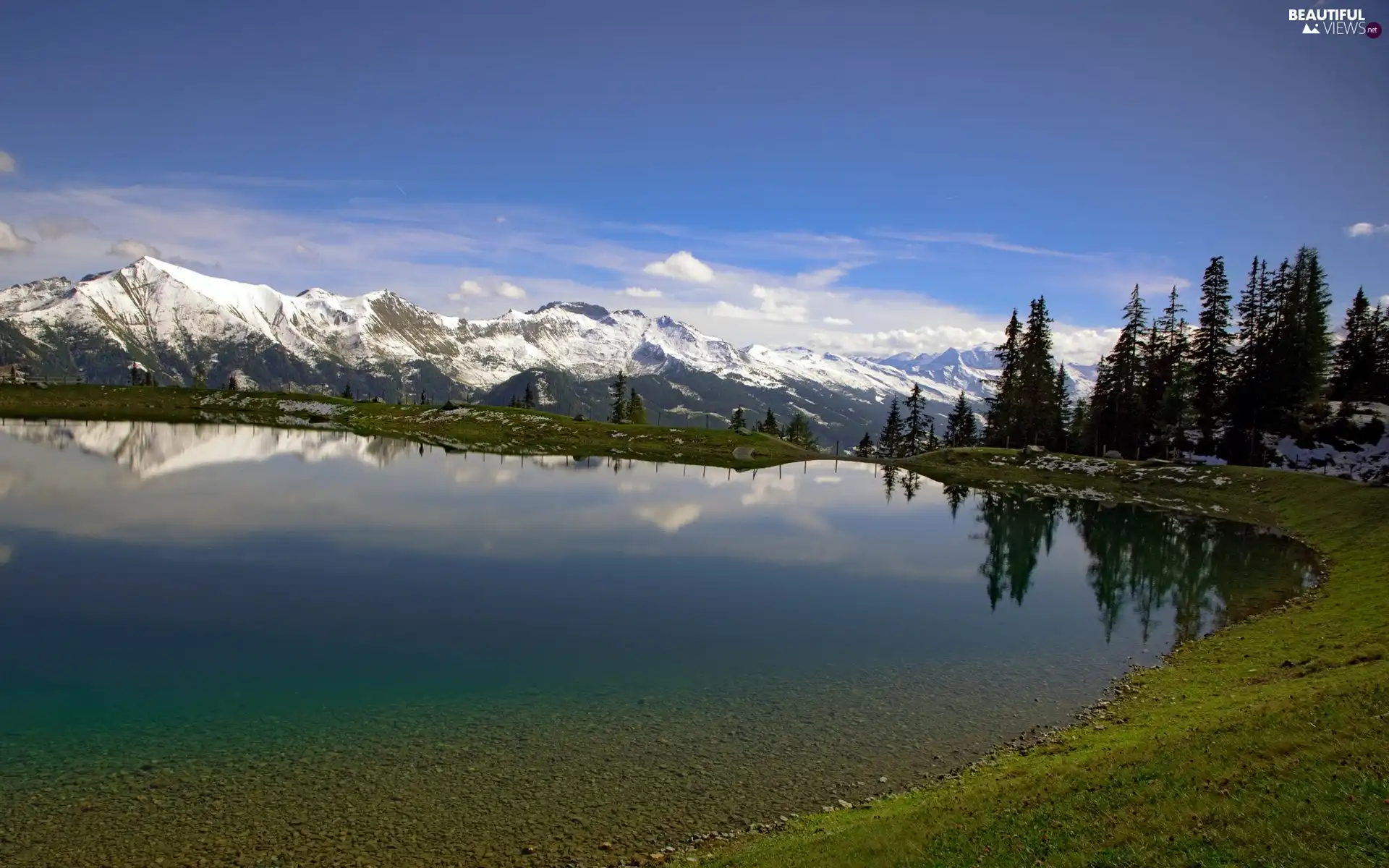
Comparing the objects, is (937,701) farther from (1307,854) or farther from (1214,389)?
(1214,389)

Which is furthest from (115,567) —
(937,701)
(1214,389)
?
(1214,389)

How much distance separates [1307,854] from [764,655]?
23.9 m

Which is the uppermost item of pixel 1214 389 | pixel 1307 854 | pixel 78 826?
pixel 1214 389

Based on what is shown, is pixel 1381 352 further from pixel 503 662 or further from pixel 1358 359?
pixel 503 662

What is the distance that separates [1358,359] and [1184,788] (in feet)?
506

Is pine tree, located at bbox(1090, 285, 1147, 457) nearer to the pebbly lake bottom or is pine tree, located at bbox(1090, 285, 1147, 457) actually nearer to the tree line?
the tree line

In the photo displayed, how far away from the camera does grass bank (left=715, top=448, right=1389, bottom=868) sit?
15.3m

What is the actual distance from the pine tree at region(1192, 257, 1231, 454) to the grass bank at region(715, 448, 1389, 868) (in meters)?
103

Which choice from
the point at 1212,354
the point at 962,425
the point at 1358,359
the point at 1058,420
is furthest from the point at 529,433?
the point at 1358,359

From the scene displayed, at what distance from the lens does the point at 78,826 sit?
20.1 metres

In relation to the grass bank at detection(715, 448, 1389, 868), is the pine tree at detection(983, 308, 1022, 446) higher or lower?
higher

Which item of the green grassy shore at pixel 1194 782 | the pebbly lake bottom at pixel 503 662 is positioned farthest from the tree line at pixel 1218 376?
the green grassy shore at pixel 1194 782

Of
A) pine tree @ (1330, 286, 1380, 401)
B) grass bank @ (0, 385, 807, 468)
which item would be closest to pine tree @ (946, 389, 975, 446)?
grass bank @ (0, 385, 807, 468)

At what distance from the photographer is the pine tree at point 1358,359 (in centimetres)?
12606
